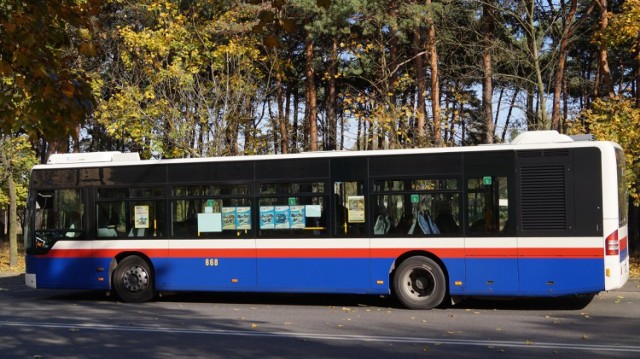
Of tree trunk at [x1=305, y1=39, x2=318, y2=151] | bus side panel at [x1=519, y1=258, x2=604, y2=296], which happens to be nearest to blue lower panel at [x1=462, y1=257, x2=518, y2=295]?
bus side panel at [x1=519, y1=258, x2=604, y2=296]

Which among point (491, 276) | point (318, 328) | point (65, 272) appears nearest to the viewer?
point (318, 328)

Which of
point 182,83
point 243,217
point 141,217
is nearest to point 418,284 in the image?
point 243,217

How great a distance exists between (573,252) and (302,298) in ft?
18.6

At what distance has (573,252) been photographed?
40.2ft

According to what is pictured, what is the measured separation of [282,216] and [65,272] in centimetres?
471

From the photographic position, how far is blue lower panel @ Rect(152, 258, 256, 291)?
14117mm

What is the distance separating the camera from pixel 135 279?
1495cm

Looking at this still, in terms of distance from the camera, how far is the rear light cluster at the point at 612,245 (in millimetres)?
12109

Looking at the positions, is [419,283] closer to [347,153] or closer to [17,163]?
[347,153]

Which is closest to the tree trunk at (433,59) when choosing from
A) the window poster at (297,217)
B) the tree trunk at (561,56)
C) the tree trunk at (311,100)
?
the tree trunk at (561,56)

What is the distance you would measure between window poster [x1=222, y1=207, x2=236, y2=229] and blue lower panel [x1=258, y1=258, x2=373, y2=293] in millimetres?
898

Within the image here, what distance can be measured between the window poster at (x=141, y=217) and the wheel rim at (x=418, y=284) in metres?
5.18

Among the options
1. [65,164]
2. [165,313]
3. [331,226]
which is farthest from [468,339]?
[65,164]

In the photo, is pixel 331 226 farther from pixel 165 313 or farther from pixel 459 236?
pixel 165 313
